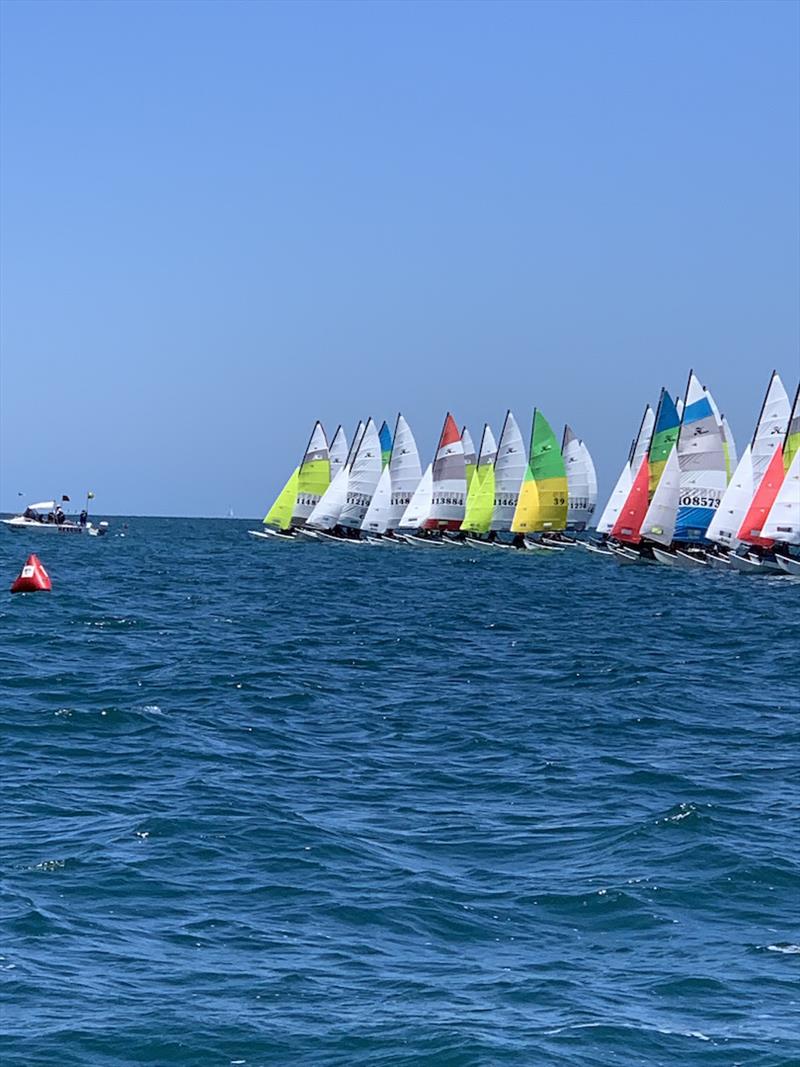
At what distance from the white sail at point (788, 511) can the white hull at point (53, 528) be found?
77769mm

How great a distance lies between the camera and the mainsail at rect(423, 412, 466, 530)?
100188 millimetres

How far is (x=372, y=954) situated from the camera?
12766 mm

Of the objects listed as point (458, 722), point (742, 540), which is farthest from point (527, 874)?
point (742, 540)

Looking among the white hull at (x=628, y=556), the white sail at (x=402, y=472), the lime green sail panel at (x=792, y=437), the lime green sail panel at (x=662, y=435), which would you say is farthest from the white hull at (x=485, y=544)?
the lime green sail panel at (x=792, y=437)

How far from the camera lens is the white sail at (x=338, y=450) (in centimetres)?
11169

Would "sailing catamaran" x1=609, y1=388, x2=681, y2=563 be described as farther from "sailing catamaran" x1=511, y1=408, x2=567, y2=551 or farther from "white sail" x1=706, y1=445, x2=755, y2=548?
"sailing catamaran" x1=511, y1=408, x2=567, y2=551

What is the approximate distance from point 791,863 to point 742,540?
2404 inches

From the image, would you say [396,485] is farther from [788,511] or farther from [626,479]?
[788,511]

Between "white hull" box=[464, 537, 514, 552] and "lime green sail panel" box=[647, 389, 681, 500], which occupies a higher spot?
"lime green sail panel" box=[647, 389, 681, 500]

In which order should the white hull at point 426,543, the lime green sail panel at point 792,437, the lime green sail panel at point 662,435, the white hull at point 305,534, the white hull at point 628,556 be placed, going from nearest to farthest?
the lime green sail panel at point 792,437, the lime green sail panel at point 662,435, the white hull at point 628,556, the white hull at point 426,543, the white hull at point 305,534

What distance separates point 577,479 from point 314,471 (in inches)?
754

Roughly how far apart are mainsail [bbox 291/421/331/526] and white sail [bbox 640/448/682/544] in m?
30.0

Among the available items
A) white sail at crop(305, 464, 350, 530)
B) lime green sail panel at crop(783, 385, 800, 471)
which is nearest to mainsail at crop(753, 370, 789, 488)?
lime green sail panel at crop(783, 385, 800, 471)

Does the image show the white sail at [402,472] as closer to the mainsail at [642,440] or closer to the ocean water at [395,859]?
the mainsail at [642,440]
